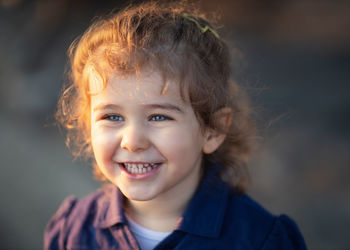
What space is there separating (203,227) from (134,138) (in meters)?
0.44

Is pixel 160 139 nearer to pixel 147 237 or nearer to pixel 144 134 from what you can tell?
pixel 144 134

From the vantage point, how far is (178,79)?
1193 mm

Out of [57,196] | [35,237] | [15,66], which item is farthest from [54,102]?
[35,237]

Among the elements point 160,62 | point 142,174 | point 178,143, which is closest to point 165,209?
point 142,174

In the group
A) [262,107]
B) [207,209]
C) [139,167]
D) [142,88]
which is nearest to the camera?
[142,88]

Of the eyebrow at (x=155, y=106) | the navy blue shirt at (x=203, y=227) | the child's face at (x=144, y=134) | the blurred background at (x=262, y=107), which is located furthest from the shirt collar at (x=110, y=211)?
the blurred background at (x=262, y=107)

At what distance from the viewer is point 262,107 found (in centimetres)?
273

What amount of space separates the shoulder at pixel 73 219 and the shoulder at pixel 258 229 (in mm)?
536

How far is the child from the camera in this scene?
1.19 meters

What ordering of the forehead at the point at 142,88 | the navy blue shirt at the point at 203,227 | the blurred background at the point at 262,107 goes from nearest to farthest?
the forehead at the point at 142,88 → the navy blue shirt at the point at 203,227 → the blurred background at the point at 262,107

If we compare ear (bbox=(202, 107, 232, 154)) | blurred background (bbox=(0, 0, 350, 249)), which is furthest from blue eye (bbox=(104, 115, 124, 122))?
blurred background (bbox=(0, 0, 350, 249))

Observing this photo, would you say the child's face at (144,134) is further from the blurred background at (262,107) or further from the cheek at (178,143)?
the blurred background at (262,107)

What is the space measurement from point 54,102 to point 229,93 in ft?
6.08

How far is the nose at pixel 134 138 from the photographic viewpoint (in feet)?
3.85
